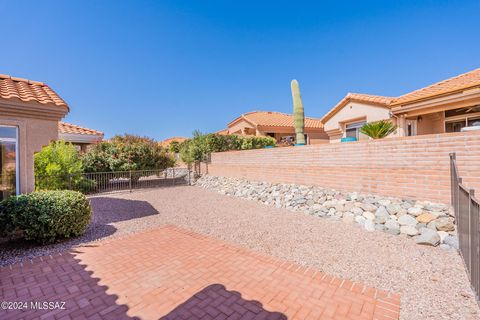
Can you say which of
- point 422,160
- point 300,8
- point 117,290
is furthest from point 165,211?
point 300,8

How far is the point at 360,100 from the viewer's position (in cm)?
1366

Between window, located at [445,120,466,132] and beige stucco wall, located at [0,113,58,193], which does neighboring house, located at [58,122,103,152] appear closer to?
beige stucco wall, located at [0,113,58,193]

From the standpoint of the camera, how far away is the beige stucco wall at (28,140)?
5845 mm

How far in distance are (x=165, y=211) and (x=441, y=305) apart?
8.27 m

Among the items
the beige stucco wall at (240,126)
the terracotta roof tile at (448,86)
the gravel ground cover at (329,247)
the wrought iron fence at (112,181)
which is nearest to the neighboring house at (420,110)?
the terracotta roof tile at (448,86)

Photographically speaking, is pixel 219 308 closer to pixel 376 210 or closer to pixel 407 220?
pixel 407 220

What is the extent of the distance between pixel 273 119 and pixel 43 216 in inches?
1001

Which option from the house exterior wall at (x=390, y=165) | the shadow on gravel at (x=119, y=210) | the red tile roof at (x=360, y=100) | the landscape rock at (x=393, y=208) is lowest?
the shadow on gravel at (x=119, y=210)

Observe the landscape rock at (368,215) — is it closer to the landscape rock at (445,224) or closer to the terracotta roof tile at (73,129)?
the landscape rock at (445,224)

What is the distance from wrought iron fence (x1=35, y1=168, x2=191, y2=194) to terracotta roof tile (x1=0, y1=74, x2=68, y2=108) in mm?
5962

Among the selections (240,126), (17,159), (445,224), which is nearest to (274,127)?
(240,126)

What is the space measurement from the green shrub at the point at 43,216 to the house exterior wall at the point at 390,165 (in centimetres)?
821

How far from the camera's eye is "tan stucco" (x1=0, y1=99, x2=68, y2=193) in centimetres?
568

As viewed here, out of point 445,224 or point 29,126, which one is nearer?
point 445,224
